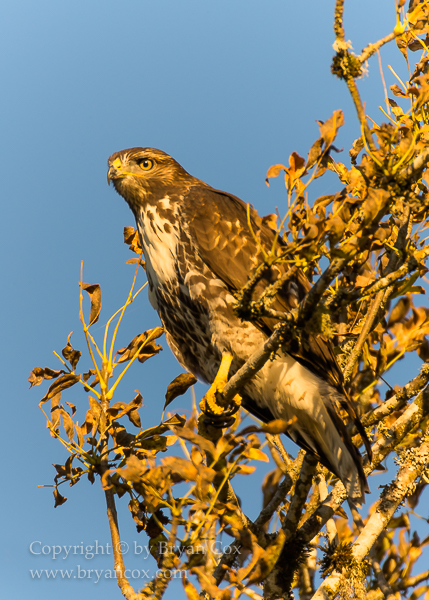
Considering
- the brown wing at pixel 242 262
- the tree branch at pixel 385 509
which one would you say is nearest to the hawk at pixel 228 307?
the brown wing at pixel 242 262

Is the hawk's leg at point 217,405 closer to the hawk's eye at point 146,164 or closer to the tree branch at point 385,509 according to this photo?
the tree branch at point 385,509

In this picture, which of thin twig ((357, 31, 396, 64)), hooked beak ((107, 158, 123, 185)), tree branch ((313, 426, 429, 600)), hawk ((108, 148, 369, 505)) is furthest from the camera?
hooked beak ((107, 158, 123, 185))

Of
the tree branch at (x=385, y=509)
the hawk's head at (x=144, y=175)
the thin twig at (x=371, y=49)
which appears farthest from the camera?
the hawk's head at (x=144, y=175)

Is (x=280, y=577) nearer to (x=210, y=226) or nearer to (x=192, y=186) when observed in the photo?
(x=210, y=226)

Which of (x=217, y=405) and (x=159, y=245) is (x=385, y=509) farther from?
(x=159, y=245)

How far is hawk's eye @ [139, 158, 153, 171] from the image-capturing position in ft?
14.5

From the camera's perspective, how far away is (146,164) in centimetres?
445

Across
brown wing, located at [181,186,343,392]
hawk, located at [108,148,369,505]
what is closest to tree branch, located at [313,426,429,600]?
hawk, located at [108,148,369,505]

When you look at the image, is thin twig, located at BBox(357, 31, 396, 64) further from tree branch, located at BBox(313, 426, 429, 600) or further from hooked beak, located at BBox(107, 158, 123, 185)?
hooked beak, located at BBox(107, 158, 123, 185)

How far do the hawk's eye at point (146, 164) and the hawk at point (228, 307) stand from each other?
0.79 feet

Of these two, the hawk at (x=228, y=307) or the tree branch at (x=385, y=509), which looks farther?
the hawk at (x=228, y=307)

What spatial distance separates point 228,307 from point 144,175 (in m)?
1.52

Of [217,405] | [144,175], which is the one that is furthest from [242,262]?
[144,175]

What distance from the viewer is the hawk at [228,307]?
3.46 meters
